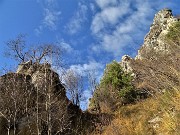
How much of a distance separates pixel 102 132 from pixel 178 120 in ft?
55.2

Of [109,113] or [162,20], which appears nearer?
[109,113]

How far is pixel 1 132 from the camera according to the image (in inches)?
949

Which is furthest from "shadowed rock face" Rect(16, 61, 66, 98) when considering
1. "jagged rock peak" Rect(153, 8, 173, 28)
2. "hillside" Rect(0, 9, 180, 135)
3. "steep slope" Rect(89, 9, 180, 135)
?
"jagged rock peak" Rect(153, 8, 173, 28)

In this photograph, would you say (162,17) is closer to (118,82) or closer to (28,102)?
(118,82)

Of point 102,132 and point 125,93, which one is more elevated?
point 125,93

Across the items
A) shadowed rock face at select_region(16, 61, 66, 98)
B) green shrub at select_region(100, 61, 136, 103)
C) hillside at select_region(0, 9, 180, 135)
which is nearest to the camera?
hillside at select_region(0, 9, 180, 135)

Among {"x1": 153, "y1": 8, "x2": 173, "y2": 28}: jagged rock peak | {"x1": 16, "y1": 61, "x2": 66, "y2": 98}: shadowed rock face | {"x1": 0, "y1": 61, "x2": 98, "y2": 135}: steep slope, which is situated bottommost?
{"x1": 0, "y1": 61, "x2": 98, "y2": 135}: steep slope

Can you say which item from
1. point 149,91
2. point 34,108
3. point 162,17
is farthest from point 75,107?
point 162,17

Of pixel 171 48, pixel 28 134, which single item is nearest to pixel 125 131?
pixel 28 134

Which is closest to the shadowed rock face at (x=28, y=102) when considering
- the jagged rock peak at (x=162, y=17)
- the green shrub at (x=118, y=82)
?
the green shrub at (x=118, y=82)

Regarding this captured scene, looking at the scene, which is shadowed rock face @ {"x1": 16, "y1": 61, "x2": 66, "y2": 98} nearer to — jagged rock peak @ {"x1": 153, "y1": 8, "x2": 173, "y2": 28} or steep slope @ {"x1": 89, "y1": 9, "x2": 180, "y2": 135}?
steep slope @ {"x1": 89, "y1": 9, "x2": 180, "y2": 135}

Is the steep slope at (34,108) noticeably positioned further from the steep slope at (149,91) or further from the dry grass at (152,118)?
the steep slope at (149,91)

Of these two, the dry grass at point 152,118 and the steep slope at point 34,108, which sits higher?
the steep slope at point 34,108

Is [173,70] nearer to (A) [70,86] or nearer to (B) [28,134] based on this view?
(B) [28,134]
